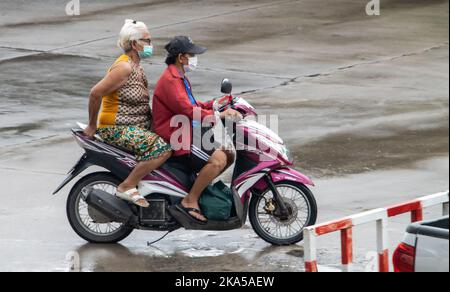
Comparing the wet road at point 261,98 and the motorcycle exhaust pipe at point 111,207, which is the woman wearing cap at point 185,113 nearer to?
the motorcycle exhaust pipe at point 111,207

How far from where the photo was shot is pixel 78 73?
17.0 m

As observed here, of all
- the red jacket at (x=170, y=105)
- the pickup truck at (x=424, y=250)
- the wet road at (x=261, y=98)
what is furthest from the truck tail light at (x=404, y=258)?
the red jacket at (x=170, y=105)

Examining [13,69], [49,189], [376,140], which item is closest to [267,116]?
[376,140]

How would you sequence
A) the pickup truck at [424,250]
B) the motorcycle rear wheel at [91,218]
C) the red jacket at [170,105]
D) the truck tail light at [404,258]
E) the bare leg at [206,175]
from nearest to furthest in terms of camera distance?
the pickup truck at [424,250] → the truck tail light at [404,258] → the red jacket at [170,105] → the bare leg at [206,175] → the motorcycle rear wheel at [91,218]

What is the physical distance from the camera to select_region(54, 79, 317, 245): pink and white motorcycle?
956 cm

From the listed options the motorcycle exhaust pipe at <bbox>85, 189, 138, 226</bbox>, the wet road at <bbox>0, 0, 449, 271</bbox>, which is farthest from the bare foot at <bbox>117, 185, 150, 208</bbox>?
the wet road at <bbox>0, 0, 449, 271</bbox>

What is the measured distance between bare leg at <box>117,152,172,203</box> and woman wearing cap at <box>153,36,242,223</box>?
6.1 inches

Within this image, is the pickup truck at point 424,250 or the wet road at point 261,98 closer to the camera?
the pickup truck at point 424,250

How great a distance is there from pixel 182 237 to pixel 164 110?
1.23 m

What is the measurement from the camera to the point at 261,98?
612 inches

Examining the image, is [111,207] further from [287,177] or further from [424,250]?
[424,250]

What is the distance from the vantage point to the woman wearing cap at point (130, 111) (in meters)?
9.39

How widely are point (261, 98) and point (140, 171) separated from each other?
627 centimetres

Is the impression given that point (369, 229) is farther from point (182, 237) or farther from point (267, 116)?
point (267, 116)
